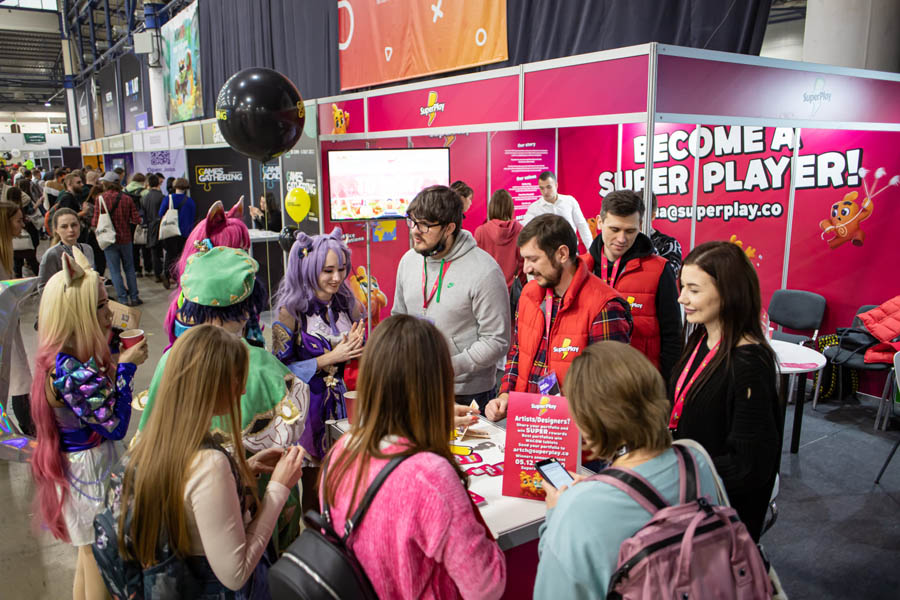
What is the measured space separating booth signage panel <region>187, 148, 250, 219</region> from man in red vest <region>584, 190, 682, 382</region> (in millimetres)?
6938

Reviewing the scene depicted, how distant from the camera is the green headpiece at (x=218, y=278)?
1837mm

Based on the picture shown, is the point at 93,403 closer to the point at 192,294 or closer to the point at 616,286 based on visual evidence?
the point at 192,294

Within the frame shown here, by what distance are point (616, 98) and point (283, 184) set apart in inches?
158

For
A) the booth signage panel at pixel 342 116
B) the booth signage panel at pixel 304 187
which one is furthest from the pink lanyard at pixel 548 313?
the booth signage panel at pixel 304 187

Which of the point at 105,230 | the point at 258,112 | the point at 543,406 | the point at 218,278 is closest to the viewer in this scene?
the point at 543,406

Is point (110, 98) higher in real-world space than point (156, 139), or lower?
higher

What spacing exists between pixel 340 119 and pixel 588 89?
112 inches

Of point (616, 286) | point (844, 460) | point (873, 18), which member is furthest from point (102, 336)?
point (873, 18)

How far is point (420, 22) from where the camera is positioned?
19.4 feet

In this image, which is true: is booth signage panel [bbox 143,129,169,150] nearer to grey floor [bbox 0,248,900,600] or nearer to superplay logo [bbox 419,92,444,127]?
superplay logo [bbox 419,92,444,127]

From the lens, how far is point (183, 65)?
12.4m

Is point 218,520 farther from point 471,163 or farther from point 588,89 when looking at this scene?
point 471,163

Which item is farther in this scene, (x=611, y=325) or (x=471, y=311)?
(x=471, y=311)

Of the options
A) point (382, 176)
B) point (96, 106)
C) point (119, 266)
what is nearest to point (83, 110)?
point (96, 106)
